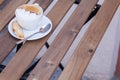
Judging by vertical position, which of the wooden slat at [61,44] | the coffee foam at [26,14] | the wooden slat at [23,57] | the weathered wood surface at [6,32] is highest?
the coffee foam at [26,14]

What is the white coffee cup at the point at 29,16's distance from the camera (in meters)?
0.84

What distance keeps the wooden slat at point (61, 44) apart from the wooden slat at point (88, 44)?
0.11 ft

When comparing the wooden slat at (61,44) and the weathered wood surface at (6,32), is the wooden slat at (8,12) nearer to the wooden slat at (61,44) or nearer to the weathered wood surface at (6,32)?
the weathered wood surface at (6,32)

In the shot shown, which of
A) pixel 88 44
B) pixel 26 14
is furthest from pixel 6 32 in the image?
pixel 88 44

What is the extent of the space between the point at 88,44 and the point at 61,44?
0.27ft

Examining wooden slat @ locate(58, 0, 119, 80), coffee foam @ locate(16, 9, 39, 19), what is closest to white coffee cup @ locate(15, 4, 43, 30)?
coffee foam @ locate(16, 9, 39, 19)

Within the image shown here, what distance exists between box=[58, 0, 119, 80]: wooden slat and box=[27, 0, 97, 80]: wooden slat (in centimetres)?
3

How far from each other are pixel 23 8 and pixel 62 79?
273 mm

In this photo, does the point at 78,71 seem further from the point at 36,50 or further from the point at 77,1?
the point at 77,1

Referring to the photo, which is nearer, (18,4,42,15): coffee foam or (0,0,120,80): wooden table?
(0,0,120,80): wooden table

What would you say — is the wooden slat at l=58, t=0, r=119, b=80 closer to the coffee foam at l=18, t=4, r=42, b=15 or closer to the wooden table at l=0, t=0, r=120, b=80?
the wooden table at l=0, t=0, r=120, b=80

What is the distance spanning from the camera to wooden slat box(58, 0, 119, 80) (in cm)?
77

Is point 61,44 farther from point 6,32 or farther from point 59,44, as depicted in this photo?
point 6,32

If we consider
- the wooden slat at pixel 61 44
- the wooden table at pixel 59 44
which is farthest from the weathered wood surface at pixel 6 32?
the wooden slat at pixel 61 44
